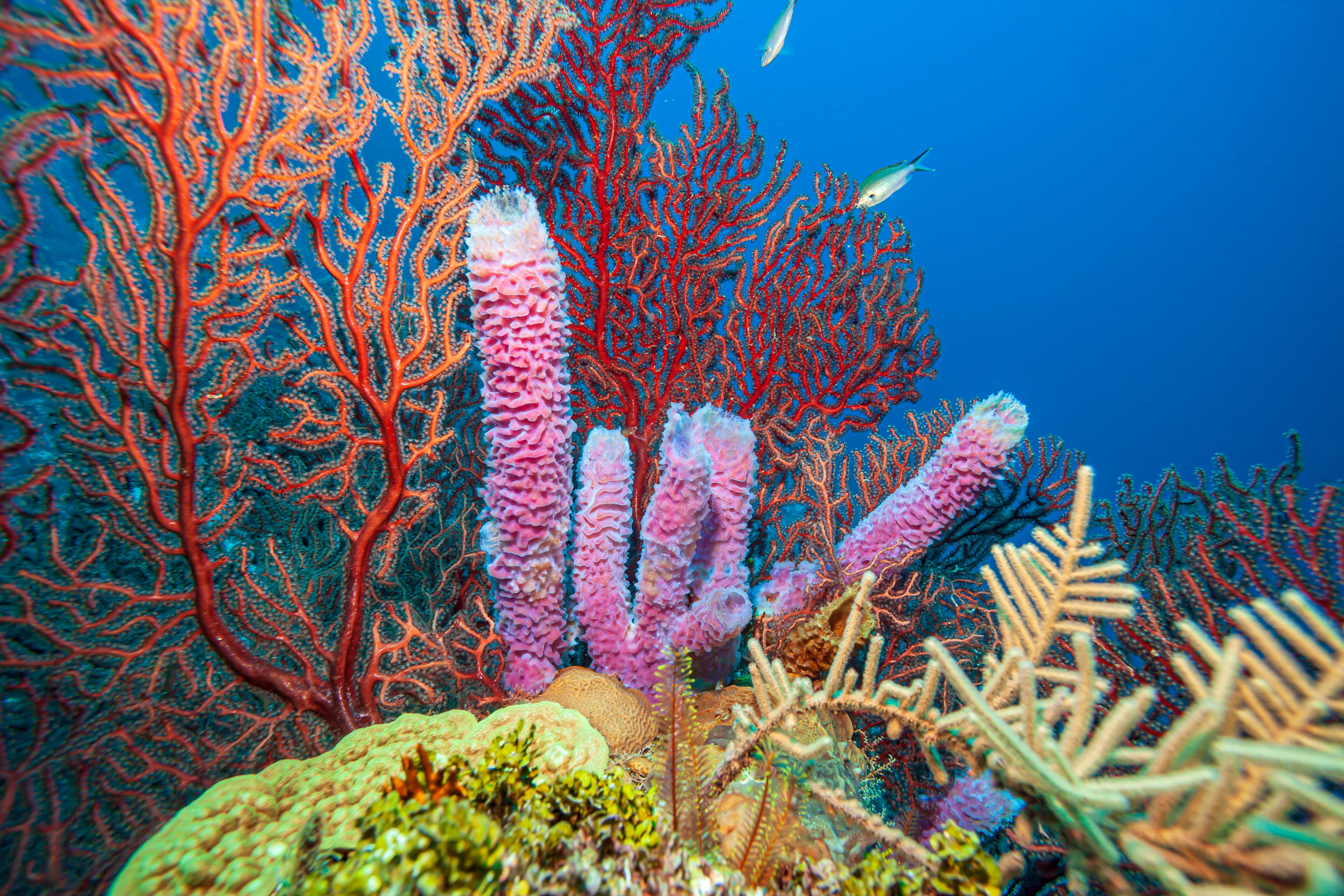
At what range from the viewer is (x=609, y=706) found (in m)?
2.36

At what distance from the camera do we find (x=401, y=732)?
1.82m

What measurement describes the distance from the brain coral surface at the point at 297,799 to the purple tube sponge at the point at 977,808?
2.42 m

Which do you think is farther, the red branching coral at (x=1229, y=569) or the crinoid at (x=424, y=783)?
the red branching coral at (x=1229, y=569)

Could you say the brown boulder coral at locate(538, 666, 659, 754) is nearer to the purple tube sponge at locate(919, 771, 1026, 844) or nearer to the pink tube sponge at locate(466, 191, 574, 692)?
the pink tube sponge at locate(466, 191, 574, 692)

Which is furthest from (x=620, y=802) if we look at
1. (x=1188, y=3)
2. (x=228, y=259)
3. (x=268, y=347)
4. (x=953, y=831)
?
(x=1188, y=3)

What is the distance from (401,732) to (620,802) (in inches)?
40.9

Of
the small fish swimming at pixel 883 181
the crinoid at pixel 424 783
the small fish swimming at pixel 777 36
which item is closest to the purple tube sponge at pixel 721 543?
the crinoid at pixel 424 783

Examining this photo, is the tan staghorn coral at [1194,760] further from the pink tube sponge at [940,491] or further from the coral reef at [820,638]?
the pink tube sponge at [940,491]

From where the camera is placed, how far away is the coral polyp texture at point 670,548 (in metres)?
2.50

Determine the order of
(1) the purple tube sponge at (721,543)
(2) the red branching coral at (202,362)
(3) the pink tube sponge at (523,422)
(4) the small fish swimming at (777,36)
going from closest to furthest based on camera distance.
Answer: (2) the red branching coral at (202,362) → (3) the pink tube sponge at (523,422) → (1) the purple tube sponge at (721,543) → (4) the small fish swimming at (777,36)

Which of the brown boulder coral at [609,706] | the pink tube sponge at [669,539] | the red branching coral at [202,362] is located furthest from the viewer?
the pink tube sponge at [669,539]

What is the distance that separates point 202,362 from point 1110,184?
79031 mm

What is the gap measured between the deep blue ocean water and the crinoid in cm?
5117

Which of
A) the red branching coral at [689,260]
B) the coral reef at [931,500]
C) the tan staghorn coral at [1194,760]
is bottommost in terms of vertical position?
the tan staghorn coral at [1194,760]
